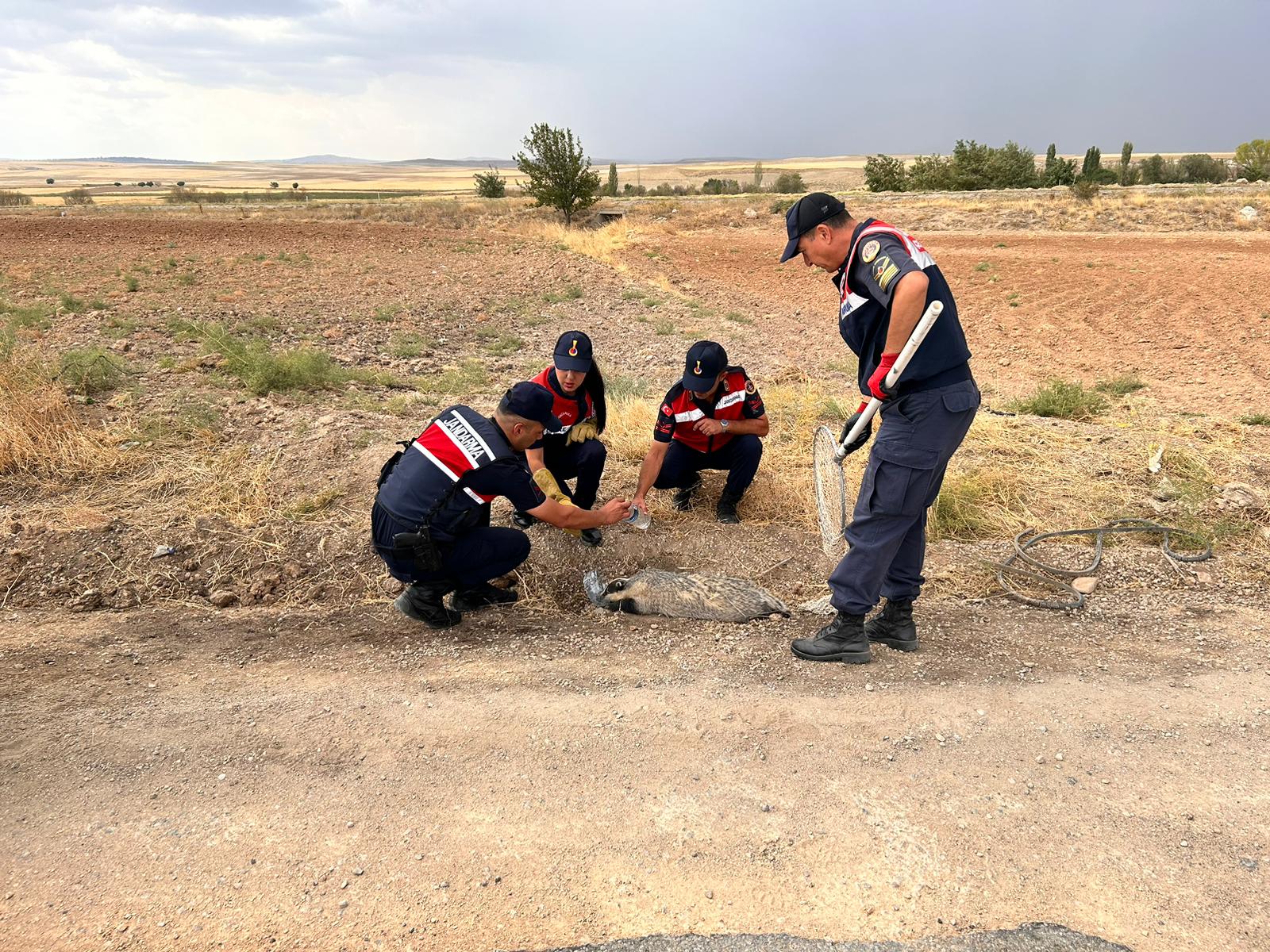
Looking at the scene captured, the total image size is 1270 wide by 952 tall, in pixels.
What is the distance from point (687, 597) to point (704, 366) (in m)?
1.36

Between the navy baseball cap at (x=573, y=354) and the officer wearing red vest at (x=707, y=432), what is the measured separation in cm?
60

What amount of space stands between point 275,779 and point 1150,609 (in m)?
4.13

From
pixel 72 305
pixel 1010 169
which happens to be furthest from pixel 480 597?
pixel 1010 169

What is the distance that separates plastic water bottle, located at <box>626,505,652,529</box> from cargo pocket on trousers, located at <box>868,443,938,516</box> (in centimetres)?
169

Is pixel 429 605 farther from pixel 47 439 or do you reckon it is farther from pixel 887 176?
pixel 887 176

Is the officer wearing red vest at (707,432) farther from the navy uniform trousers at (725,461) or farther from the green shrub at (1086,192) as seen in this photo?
the green shrub at (1086,192)

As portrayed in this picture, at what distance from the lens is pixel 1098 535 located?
4.26 metres

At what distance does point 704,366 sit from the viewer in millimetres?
4387

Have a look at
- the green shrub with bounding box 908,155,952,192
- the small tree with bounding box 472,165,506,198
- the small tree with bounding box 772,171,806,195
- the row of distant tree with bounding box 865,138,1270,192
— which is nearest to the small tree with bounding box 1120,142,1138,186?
the row of distant tree with bounding box 865,138,1270,192

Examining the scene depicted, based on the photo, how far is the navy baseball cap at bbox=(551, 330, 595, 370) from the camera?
431 cm

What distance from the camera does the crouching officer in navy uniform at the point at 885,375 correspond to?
2959 mm

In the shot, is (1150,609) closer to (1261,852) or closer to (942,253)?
(1261,852)

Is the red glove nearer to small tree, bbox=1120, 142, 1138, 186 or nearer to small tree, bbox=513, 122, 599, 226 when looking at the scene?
small tree, bbox=513, 122, 599, 226

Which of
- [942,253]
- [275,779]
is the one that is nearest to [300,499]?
[275,779]
